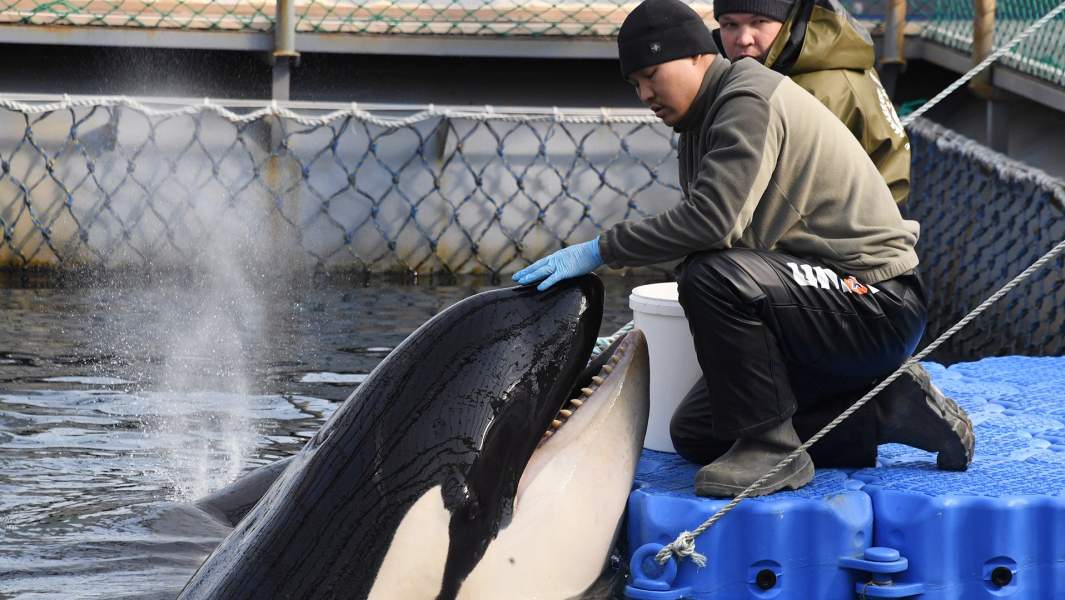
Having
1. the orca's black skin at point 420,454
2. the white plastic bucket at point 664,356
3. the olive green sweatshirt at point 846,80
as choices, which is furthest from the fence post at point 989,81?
the orca's black skin at point 420,454

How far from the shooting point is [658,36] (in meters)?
3.66

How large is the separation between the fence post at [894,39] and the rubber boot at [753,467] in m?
7.39

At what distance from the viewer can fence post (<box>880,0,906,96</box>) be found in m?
10.6

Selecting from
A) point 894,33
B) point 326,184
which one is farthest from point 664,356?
point 894,33

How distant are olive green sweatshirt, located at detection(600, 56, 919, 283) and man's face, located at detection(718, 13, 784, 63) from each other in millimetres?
1111

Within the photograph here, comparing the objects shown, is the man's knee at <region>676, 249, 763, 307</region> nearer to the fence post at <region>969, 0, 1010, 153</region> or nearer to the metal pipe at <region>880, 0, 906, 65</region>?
the fence post at <region>969, 0, 1010, 153</region>

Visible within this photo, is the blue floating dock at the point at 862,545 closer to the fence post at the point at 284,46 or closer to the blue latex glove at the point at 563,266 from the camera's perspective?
the blue latex glove at the point at 563,266

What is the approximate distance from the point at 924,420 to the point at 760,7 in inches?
63.6

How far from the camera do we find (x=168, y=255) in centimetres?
964

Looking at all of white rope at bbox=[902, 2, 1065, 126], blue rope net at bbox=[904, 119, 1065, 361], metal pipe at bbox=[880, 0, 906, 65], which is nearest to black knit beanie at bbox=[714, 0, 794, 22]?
white rope at bbox=[902, 2, 1065, 126]

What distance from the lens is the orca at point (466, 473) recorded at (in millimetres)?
3232

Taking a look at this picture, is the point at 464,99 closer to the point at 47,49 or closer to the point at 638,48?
the point at 47,49

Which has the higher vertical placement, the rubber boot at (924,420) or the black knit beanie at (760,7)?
the black knit beanie at (760,7)

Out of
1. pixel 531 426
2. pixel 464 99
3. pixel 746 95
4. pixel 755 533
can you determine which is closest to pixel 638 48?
pixel 746 95
